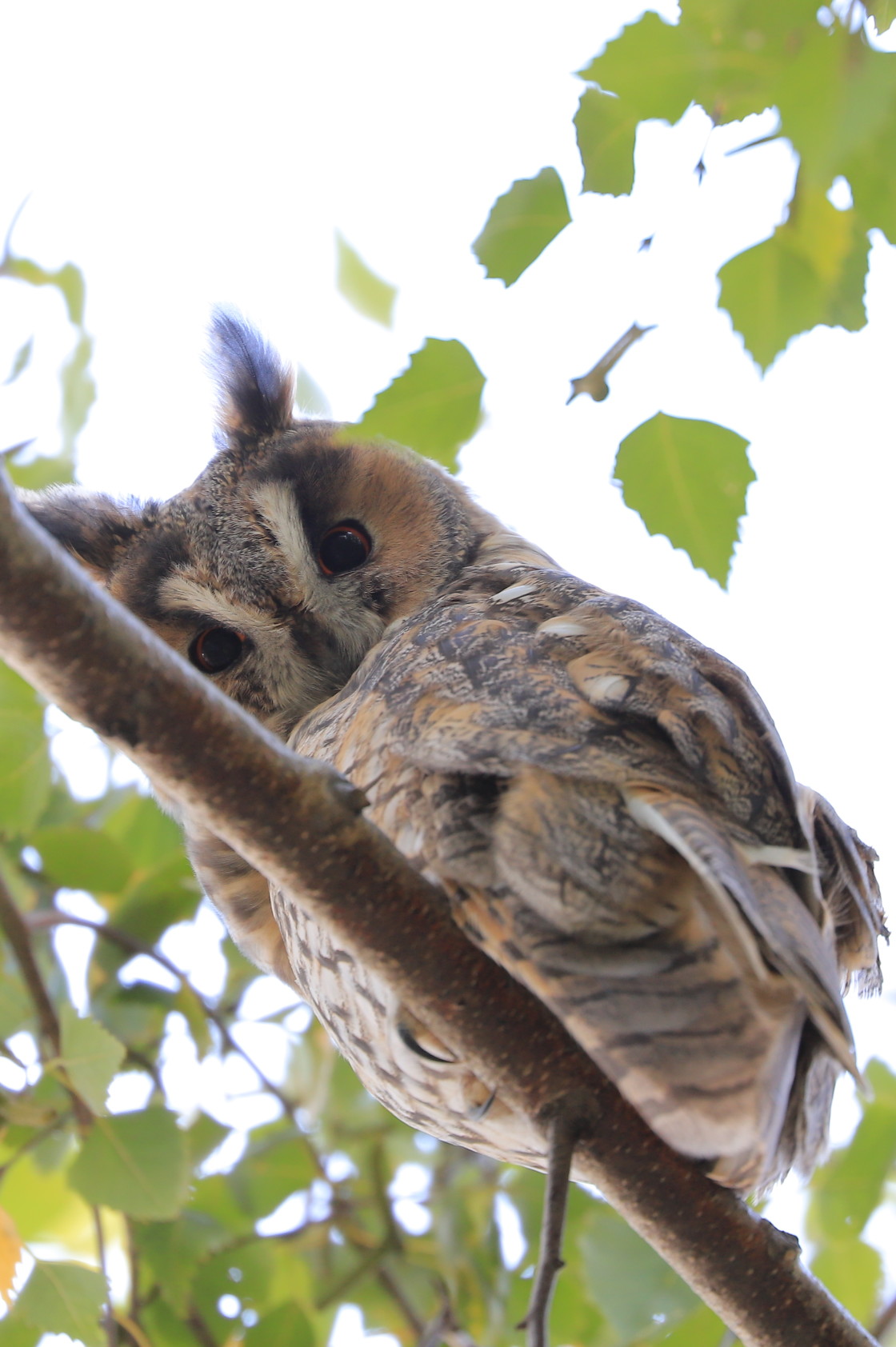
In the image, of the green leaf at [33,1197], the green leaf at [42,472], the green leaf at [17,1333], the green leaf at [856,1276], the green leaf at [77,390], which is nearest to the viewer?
the green leaf at [17,1333]

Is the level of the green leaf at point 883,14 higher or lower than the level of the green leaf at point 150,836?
higher

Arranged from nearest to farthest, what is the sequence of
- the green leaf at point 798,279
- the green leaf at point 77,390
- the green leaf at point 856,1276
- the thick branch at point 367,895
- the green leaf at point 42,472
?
the thick branch at point 367,895 → the green leaf at point 798,279 → the green leaf at point 856,1276 → the green leaf at point 77,390 → the green leaf at point 42,472

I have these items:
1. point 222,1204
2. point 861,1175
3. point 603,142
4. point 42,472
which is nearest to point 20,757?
point 42,472

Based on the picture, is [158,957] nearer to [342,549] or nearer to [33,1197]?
[33,1197]

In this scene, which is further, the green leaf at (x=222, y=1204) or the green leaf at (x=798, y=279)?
the green leaf at (x=222, y=1204)


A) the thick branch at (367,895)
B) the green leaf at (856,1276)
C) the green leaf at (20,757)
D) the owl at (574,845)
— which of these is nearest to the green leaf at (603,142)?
the owl at (574,845)

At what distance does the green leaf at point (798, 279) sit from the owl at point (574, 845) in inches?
11.2

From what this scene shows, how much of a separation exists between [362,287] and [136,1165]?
1.55 metres

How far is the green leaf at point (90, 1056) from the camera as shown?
46.9 inches

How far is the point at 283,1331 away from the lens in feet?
5.01

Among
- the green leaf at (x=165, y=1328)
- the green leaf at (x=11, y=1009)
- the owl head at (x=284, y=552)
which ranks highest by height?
the owl head at (x=284, y=552)

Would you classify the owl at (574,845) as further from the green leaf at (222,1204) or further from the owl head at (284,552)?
the green leaf at (222,1204)

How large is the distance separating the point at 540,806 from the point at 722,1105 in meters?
0.25

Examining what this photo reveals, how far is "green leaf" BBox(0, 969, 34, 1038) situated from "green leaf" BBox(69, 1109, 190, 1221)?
0.25 metres
